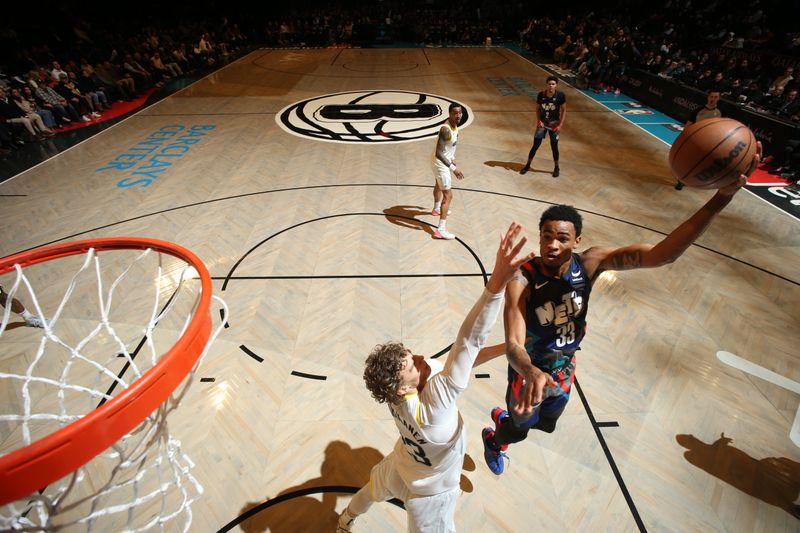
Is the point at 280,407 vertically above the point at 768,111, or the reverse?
the point at 768,111

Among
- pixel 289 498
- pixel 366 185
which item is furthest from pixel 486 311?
pixel 366 185

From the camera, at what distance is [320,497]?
293cm

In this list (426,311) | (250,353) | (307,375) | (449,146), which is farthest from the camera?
(449,146)

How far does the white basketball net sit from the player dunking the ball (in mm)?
1901

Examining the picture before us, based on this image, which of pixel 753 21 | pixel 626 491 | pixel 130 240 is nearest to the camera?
pixel 130 240

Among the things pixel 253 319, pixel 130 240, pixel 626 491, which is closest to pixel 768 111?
pixel 626 491

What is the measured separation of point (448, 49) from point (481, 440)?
22979 mm

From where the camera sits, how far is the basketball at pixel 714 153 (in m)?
2.56

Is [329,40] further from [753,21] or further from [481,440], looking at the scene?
[481,440]

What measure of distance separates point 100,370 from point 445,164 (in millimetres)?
4631

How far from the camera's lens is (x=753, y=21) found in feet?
49.9

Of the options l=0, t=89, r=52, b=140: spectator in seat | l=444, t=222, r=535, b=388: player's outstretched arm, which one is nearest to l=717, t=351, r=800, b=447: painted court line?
l=444, t=222, r=535, b=388: player's outstretched arm

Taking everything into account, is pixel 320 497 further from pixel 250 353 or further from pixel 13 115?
pixel 13 115

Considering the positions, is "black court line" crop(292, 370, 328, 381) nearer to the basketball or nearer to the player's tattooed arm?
the player's tattooed arm
